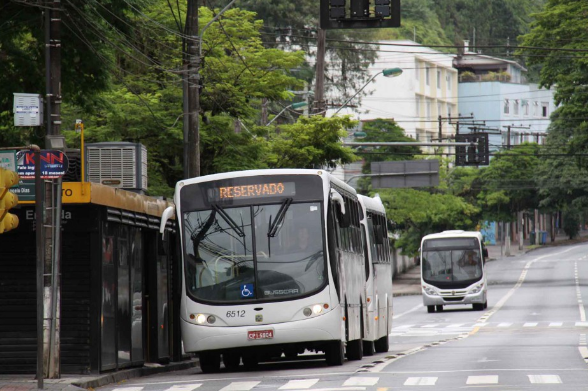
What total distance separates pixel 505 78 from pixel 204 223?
109513mm

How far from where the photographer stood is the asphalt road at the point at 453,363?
1518 cm

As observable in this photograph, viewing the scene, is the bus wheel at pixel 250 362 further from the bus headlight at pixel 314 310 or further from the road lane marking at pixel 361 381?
the road lane marking at pixel 361 381

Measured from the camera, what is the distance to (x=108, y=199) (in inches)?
696

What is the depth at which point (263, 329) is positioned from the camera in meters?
17.7

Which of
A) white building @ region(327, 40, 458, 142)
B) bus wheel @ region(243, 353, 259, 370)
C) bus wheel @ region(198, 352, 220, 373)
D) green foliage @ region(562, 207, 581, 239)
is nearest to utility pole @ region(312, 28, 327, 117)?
bus wheel @ region(243, 353, 259, 370)

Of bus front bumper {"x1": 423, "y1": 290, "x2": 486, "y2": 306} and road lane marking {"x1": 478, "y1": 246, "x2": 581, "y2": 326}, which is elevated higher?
bus front bumper {"x1": 423, "y1": 290, "x2": 486, "y2": 306}

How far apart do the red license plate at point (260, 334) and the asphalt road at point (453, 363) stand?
0.56m

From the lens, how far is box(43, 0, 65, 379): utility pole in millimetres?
16125

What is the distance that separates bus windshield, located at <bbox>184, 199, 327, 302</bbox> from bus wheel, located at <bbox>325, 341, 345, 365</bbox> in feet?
3.93

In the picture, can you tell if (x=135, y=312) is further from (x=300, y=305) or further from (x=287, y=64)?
(x=287, y=64)

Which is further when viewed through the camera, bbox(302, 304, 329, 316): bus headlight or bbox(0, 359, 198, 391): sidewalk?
bbox(302, 304, 329, 316): bus headlight

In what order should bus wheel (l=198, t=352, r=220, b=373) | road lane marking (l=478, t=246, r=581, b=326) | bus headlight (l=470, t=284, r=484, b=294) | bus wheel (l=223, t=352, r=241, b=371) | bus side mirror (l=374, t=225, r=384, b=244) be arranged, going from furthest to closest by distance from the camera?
bus headlight (l=470, t=284, r=484, b=294) < road lane marking (l=478, t=246, r=581, b=326) < bus side mirror (l=374, t=225, r=384, b=244) < bus wheel (l=223, t=352, r=241, b=371) < bus wheel (l=198, t=352, r=220, b=373)

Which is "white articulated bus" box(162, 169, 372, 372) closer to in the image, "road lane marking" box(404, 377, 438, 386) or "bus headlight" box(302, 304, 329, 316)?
"bus headlight" box(302, 304, 329, 316)

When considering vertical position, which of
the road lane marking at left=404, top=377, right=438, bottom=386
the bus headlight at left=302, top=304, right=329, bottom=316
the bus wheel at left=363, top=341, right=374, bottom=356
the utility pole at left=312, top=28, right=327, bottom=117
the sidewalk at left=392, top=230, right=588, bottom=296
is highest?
the utility pole at left=312, top=28, right=327, bottom=117
